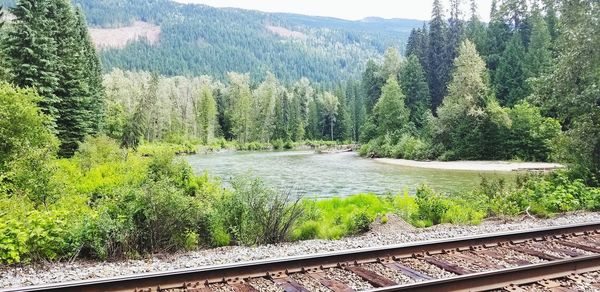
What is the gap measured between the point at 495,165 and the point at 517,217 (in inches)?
1343

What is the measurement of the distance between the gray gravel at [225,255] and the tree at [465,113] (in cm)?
4198

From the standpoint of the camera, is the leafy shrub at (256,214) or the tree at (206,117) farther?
the tree at (206,117)

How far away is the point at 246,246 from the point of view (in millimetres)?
8594

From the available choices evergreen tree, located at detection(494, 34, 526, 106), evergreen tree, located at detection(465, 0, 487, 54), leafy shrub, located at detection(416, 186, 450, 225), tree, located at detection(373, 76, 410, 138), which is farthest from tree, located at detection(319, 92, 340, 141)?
leafy shrub, located at detection(416, 186, 450, 225)

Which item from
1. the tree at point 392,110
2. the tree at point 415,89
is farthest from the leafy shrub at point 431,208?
the tree at point 415,89

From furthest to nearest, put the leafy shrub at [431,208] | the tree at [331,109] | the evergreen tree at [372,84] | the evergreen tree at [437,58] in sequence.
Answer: the tree at [331,109]
the evergreen tree at [372,84]
the evergreen tree at [437,58]
the leafy shrub at [431,208]

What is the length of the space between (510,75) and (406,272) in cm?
6022

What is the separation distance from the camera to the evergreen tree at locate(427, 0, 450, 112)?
72375 millimetres

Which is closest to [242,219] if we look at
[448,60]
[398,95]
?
[398,95]

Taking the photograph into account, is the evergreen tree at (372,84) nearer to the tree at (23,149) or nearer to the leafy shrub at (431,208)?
the tree at (23,149)

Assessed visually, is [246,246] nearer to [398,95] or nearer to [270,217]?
[270,217]

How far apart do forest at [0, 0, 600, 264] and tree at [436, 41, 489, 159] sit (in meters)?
0.15

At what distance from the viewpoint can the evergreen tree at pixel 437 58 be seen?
7238 centimetres

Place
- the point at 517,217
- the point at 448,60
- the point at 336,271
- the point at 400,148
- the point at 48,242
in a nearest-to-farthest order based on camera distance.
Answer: the point at 336,271, the point at 48,242, the point at 517,217, the point at 400,148, the point at 448,60
